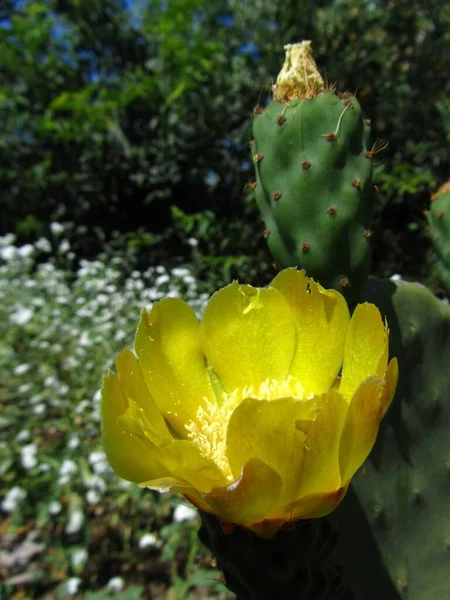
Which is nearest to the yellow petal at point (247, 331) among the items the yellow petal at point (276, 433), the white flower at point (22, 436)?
the yellow petal at point (276, 433)

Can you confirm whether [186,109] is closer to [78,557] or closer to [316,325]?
[78,557]

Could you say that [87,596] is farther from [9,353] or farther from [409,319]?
[409,319]

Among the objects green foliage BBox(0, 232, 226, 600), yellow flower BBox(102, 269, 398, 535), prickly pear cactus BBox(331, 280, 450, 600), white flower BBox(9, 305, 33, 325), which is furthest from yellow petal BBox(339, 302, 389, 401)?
white flower BBox(9, 305, 33, 325)

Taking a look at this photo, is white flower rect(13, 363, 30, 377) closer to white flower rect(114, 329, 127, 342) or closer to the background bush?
the background bush

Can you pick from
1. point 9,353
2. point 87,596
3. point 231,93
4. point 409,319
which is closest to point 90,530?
point 87,596

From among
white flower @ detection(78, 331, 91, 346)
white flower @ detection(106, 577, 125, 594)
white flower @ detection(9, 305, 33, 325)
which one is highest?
white flower @ detection(9, 305, 33, 325)

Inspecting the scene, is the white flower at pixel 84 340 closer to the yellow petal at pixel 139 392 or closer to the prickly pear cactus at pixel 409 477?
the prickly pear cactus at pixel 409 477
